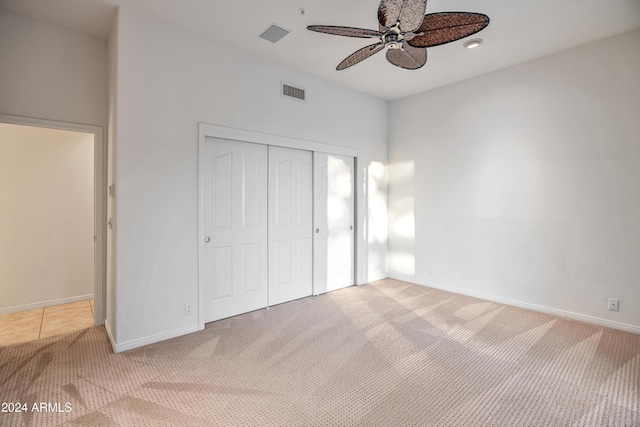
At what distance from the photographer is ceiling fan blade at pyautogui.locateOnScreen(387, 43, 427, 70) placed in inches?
101

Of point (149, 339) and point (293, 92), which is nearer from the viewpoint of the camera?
point (149, 339)

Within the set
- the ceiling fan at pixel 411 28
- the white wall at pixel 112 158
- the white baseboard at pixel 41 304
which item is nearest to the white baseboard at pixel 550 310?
the ceiling fan at pixel 411 28

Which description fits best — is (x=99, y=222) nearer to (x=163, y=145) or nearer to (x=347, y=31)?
(x=163, y=145)

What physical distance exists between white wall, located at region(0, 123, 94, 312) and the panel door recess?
218 centimetres

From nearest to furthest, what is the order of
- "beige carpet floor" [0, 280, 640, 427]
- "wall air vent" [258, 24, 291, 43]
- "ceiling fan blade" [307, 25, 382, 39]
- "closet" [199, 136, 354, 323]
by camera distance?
"beige carpet floor" [0, 280, 640, 427] < "ceiling fan blade" [307, 25, 382, 39] < "wall air vent" [258, 24, 291, 43] < "closet" [199, 136, 354, 323]

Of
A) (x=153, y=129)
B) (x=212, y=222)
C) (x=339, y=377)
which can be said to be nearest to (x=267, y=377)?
(x=339, y=377)

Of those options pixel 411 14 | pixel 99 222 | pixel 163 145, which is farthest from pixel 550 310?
pixel 99 222

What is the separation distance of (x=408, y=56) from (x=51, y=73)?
11.2 ft

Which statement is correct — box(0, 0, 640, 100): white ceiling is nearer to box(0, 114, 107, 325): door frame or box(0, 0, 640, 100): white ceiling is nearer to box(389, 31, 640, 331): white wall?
box(389, 31, 640, 331): white wall

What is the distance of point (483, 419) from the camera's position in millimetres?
1865

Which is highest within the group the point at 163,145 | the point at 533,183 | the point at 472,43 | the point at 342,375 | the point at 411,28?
the point at 472,43

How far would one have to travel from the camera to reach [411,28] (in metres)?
2.11

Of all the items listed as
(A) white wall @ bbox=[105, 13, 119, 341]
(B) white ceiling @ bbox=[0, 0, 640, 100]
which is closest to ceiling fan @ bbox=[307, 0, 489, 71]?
(B) white ceiling @ bbox=[0, 0, 640, 100]

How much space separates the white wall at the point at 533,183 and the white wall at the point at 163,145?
2.72 metres
